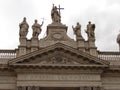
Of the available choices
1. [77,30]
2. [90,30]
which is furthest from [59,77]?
[90,30]

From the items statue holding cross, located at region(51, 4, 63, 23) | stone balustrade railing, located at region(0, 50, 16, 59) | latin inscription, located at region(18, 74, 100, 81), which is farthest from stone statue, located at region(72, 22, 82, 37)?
stone balustrade railing, located at region(0, 50, 16, 59)

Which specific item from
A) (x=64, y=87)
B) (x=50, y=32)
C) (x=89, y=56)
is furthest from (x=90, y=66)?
(x=50, y=32)

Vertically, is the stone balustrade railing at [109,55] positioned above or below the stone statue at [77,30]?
below

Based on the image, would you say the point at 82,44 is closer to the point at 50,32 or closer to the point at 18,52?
the point at 50,32

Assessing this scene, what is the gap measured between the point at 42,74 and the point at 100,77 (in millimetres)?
5266

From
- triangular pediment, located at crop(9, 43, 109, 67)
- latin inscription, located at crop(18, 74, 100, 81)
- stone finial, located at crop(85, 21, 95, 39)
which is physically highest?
stone finial, located at crop(85, 21, 95, 39)

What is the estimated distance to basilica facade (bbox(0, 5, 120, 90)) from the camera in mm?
31641

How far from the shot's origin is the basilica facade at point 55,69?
31641 millimetres

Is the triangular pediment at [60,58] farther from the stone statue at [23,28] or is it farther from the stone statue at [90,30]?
the stone statue at [90,30]

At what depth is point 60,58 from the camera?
32219mm

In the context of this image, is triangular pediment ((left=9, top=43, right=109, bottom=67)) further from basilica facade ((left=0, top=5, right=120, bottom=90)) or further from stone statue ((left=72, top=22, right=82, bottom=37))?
stone statue ((left=72, top=22, right=82, bottom=37))

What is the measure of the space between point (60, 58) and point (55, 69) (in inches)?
43.5

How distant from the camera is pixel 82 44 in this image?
33562 mm

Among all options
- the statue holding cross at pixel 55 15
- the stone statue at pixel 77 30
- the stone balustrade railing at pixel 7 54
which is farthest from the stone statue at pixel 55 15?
the stone balustrade railing at pixel 7 54
